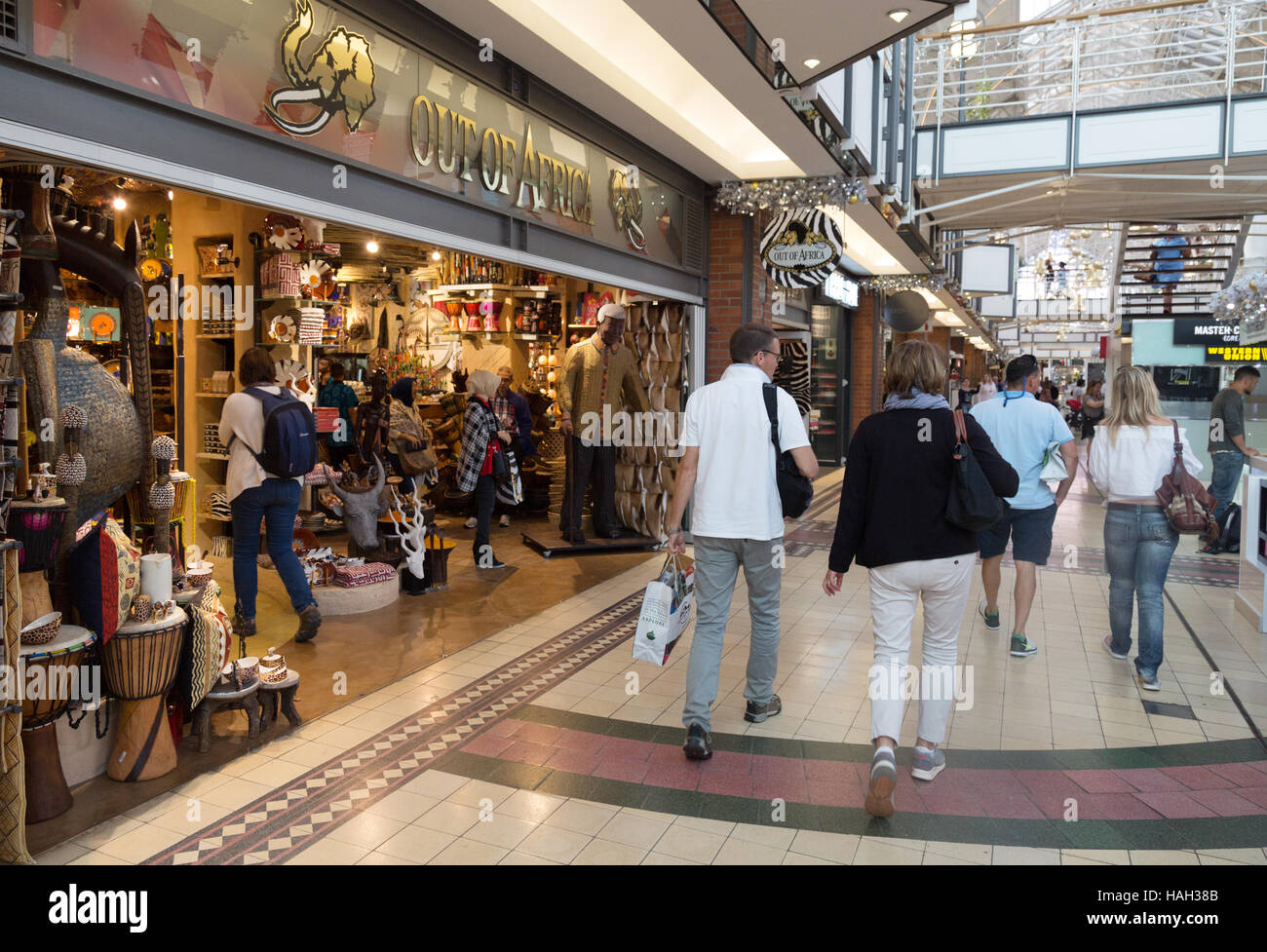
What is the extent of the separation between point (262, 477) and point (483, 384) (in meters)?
2.45

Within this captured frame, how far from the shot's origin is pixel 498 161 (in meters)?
5.07

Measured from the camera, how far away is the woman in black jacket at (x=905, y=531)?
300 cm

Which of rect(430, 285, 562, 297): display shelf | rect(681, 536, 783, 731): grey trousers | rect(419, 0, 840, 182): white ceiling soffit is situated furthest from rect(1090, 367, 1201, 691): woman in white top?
rect(430, 285, 562, 297): display shelf

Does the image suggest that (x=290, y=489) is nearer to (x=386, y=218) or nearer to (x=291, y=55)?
(x=386, y=218)

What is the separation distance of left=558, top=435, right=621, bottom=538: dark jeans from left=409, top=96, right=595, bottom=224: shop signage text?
206 cm

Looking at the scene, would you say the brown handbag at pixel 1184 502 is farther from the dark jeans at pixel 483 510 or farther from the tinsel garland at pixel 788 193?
the dark jeans at pixel 483 510

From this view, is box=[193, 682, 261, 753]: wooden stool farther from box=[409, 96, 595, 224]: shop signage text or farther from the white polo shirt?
box=[409, 96, 595, 224]: shop signage text

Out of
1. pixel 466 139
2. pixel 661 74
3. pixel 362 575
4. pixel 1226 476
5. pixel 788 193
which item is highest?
pixel 661 74

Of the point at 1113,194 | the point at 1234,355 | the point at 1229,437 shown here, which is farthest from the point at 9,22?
the point at 1234,355

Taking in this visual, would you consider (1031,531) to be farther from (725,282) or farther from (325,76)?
(325,76)

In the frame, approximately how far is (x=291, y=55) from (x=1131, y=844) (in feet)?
13.8

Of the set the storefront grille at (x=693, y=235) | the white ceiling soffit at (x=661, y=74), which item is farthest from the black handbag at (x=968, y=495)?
the storefront grille at (x=693, y=235)

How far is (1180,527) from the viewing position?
14.0ft
